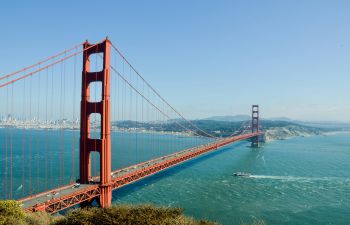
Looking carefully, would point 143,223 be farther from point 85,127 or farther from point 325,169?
point 325,169

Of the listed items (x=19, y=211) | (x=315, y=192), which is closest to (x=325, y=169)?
(x=315, y=192)

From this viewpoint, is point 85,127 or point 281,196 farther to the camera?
point 281,196

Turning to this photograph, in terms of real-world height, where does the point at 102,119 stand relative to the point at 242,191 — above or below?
above

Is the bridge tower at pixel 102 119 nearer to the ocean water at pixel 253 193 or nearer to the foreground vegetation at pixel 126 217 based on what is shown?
the ocean water at pixel 253 193

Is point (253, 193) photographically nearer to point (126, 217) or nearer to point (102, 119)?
point (102, 119)

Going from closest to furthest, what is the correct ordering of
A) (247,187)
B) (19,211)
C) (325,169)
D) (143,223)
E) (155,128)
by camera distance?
(143,223) → (19,211) → (247,187) → (325,169) → (155,128)

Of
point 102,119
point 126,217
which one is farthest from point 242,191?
point 126,217


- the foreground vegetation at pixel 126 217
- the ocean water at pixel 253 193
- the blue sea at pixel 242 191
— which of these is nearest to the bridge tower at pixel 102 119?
the blue sea at pixel 242 191

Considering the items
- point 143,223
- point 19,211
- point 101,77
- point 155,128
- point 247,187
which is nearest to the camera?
point 143,223
